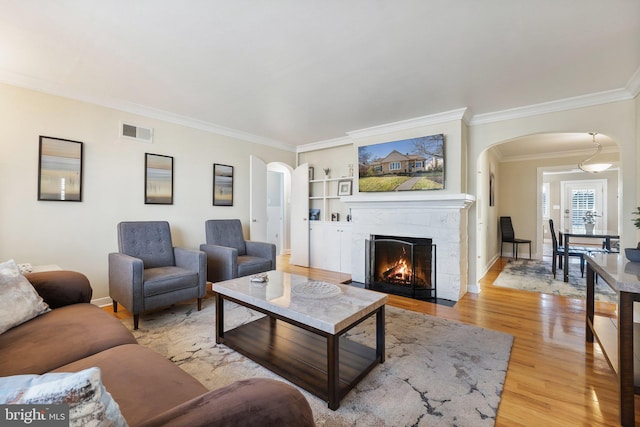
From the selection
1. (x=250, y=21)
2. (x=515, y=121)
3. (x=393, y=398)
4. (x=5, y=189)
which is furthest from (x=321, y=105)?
(x=5, y=189)

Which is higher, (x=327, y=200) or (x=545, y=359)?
(x=327, y=200)

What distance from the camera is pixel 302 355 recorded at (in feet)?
6.41

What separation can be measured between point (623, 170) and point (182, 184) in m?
5.09

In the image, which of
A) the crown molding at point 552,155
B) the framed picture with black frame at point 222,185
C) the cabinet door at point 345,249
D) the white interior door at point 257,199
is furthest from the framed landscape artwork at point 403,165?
the crown molding at point 552,155

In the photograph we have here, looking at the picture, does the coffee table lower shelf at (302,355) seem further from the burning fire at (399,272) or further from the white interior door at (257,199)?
the white interior door at (257,199)

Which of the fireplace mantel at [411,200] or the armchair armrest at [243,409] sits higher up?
the fireplace mantel at [411,200]

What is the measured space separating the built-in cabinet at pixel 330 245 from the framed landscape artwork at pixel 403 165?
100 cm

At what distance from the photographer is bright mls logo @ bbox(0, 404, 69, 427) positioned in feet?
1.54

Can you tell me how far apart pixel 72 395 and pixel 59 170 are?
3347mm

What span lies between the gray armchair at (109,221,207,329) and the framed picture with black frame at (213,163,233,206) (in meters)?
1.00

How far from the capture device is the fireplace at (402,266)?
366 centimetres

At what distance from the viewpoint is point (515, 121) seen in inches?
135

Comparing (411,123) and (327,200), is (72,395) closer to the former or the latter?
(411,123)

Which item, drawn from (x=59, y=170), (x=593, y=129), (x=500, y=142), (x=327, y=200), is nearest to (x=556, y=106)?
(x=593, y=129)
